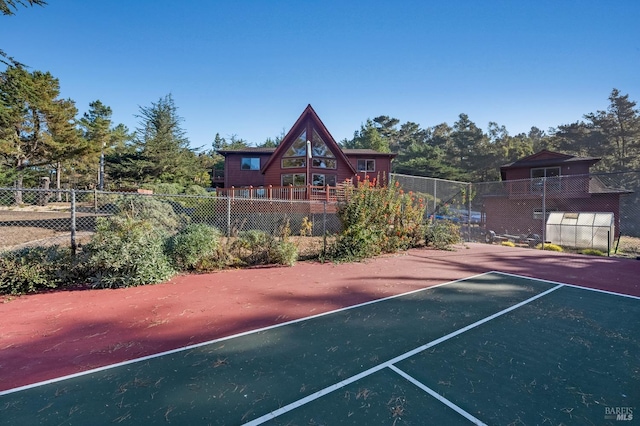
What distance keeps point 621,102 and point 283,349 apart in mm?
47715

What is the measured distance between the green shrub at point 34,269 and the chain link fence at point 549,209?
9785 millimetres

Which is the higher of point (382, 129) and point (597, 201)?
point (382, 129)

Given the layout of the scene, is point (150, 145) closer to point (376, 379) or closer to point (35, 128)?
point (35, 128)

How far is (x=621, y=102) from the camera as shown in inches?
1280

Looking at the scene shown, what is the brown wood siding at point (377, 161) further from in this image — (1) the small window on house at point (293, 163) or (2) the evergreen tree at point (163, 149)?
(2) the evergreen tree at point (163, 149)

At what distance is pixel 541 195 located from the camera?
717 inches

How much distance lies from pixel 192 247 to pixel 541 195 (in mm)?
20783

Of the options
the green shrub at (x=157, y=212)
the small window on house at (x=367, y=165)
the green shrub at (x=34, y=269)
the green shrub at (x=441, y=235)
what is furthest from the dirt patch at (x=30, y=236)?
the small window on house at (x=367, y=165)

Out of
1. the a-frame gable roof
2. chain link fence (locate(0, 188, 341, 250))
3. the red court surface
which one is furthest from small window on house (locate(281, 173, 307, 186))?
the red court surface

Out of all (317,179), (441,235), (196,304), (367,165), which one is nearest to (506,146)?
(367,165)

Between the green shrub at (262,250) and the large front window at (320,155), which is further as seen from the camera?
the large front window at (320,155)

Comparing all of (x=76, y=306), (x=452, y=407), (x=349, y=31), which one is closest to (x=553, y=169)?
(x=349, y=31)

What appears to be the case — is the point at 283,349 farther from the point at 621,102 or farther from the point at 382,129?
the point at 382,129

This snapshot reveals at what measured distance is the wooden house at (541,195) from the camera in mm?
17141
